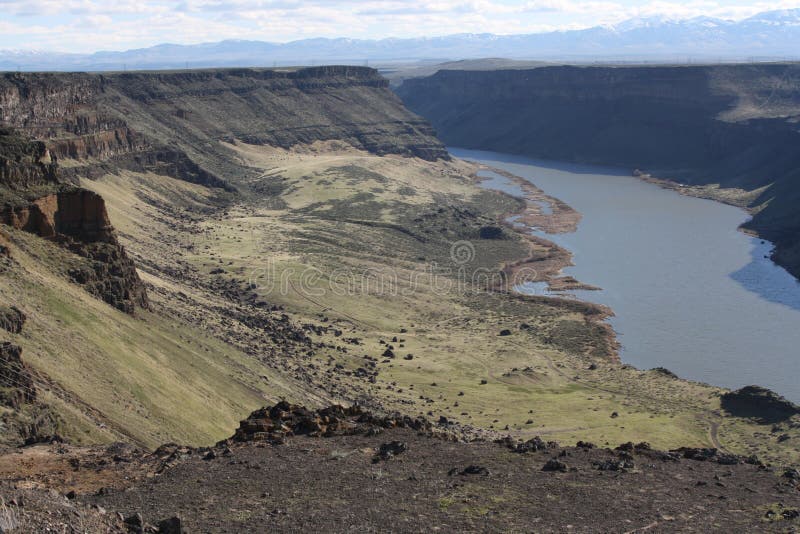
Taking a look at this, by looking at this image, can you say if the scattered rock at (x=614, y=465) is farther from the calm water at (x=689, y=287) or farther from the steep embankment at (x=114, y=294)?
the calm water at (x=689, y=287)

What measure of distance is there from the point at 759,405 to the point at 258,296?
41.1 m

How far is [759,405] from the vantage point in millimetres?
54188

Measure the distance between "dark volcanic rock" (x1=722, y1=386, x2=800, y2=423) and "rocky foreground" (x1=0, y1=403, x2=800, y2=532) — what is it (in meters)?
23.1

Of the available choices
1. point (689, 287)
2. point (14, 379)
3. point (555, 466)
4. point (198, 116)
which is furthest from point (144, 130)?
point (555, 466)

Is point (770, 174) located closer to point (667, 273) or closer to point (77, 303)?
point (667, 273)

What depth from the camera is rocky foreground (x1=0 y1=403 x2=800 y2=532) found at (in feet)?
75.4

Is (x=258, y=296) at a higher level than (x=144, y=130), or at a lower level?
lower

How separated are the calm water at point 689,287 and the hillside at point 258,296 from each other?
471cm

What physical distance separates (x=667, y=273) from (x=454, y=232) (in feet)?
95.2

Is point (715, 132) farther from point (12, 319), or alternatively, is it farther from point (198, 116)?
point (12, 319)

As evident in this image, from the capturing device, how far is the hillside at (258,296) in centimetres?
3850

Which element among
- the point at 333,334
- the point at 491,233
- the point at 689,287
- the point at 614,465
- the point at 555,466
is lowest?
the point at 689,287

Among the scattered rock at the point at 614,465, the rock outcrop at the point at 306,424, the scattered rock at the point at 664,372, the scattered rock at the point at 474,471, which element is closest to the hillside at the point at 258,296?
the scattered rock at the point at 664,372

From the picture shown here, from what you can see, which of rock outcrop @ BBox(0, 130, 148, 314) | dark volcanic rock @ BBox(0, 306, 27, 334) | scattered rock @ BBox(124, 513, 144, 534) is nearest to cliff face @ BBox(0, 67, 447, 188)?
rock outcrop @ BBox(0, 130, 148, 314)
